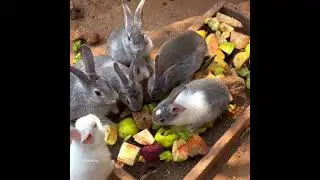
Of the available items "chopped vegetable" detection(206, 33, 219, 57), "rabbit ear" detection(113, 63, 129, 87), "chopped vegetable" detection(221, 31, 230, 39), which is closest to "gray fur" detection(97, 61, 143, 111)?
"rabbit ear" detection(113, 63, 129, 87)

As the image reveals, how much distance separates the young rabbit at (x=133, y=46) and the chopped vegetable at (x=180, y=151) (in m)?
0.50

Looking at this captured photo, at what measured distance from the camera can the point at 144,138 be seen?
2906mm

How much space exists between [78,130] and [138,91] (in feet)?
2.14

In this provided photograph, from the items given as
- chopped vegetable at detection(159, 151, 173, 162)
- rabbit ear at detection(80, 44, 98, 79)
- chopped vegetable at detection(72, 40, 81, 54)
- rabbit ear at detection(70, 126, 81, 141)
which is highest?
rabbit ear at detection(80, 44, 98, 79)

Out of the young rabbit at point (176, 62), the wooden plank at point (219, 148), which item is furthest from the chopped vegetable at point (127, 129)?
the wooden plank at point (219, 148)

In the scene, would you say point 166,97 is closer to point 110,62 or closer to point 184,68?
point 184,68

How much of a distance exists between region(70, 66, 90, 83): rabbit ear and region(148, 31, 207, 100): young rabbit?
15.8 inches

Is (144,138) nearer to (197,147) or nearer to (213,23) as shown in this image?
(197,147)

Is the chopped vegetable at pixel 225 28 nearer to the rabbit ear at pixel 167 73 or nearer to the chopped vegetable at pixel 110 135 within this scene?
the rabbit ear at pixel 167 73

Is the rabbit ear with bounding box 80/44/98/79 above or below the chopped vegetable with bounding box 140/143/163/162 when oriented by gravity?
above

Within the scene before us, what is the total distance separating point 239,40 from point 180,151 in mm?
1007

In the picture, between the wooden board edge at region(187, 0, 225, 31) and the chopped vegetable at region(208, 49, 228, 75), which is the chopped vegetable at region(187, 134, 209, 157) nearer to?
the chopped vegetable at region(208, 49, 228, 75)

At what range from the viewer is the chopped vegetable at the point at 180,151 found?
2.81 m

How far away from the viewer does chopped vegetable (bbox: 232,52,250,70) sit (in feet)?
10.6
